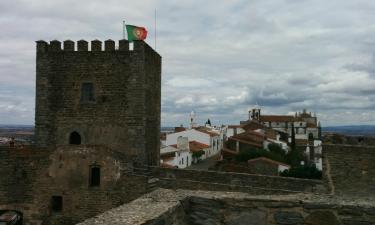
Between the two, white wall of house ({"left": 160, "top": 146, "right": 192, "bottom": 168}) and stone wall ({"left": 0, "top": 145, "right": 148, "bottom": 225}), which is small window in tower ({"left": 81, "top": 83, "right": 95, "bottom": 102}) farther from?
white wall of house ({"left": 160, "top": 146, "right": 192, "bottom": 168})

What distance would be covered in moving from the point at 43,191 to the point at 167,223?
12.2 m

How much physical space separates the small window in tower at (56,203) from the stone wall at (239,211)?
37.5 ft

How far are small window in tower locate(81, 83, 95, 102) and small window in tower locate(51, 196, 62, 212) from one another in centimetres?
407

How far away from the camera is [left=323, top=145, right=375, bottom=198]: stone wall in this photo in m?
11.5

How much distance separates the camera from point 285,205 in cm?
454

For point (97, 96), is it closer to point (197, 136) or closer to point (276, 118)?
point (197, 136)

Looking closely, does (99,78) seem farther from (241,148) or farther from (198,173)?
(241,148)

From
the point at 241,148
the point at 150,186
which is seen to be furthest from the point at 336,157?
the point at 241,148

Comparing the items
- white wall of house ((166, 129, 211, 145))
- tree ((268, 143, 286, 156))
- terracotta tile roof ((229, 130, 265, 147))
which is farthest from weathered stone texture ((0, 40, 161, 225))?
white wall of house ((166, 129, 211, 145))

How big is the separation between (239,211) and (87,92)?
14.0m

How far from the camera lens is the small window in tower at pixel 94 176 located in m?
15.1

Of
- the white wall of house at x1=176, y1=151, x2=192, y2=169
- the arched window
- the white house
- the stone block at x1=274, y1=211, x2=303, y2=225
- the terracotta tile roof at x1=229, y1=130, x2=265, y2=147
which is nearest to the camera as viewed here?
the stone block at x1=274, y1=211, x2=303, y2=225

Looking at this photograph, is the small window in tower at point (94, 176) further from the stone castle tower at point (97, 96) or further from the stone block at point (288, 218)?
the stone block at point (288, 218)

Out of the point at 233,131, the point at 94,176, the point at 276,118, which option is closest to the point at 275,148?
the point at 233,131
